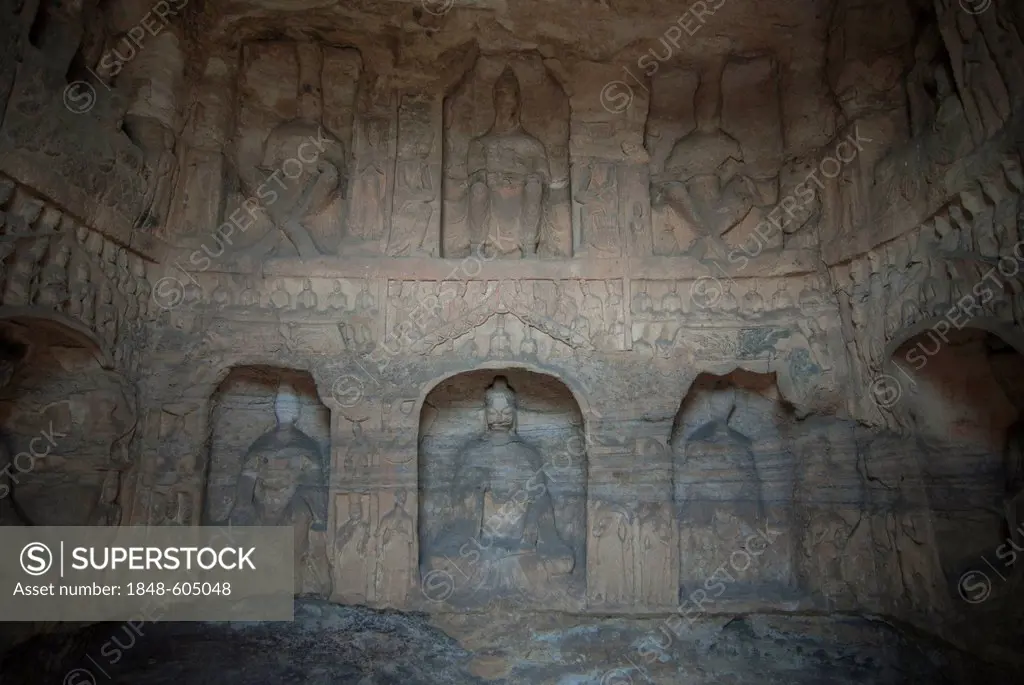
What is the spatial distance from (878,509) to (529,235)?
5.39 m

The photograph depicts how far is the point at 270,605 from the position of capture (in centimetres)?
772

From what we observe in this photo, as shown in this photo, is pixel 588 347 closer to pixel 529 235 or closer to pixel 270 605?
pixel 529 235

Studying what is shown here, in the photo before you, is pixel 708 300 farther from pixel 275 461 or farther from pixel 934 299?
pixel 275 461

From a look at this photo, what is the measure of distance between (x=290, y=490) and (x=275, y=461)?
0.43 m

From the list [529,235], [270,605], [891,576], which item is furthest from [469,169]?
[891,576]

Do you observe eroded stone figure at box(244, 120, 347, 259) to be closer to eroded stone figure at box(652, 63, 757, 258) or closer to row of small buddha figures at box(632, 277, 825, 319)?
row of small buddha figures at box(632, 277, 825, 319)

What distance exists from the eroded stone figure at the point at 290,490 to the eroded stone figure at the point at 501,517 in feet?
4.76

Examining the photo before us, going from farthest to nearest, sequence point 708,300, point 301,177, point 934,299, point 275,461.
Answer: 1. point 301,177
2. point 708,300
3. point 275,461
4. point 934,299

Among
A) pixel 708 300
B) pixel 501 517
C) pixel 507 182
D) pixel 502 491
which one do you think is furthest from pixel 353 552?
pixel 708 300

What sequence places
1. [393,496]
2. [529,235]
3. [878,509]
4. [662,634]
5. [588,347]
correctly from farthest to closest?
[529,235] < [588,347] < [393,496] < [878,509] < [662,634]

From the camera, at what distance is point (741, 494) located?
855cm

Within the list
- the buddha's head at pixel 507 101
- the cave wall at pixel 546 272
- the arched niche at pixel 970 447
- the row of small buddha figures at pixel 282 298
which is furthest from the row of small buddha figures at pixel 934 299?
the row of small buddha figures at pixel 282 298

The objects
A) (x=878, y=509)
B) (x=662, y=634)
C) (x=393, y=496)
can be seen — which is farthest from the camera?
(x=393, y=496)

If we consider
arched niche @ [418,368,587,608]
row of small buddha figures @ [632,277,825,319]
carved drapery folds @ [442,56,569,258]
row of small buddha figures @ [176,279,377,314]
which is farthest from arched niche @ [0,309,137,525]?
row of small buddha figures @ [632,277,825,319]
